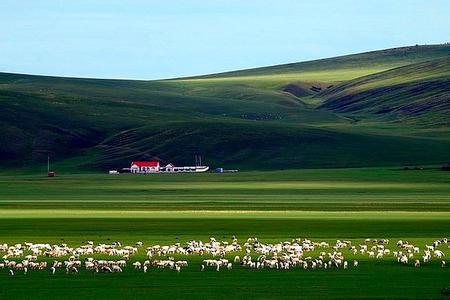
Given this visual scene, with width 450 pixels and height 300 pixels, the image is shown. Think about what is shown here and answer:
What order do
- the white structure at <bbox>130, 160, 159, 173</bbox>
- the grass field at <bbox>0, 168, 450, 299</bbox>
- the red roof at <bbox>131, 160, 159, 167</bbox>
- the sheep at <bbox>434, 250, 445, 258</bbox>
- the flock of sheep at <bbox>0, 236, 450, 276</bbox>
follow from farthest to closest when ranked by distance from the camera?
1. the red roof at <bbox>131, 160, 159, 167</bbox>
2. the white structure at <bbox>130, 160, 159, 173</bbox>
3. the sheep at <bbox>434, 250, 445, 258</bbox>
4. the flock of sheep at <bbox>0, 236, 450, 276</bbox>
5. the grass field at <bbox>0, 168, 450, 299</bbox>

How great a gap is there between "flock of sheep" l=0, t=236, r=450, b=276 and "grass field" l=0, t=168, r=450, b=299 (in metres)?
0.51

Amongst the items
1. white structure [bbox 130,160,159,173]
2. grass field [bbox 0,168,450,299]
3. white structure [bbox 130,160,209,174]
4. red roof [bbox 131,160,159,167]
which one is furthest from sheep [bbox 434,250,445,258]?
red roof [bbox 131,160,159,167]

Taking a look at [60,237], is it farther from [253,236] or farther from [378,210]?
[378,210]

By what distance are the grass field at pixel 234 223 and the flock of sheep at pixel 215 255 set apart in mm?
511

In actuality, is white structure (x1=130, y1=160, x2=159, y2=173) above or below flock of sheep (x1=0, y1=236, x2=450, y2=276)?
below

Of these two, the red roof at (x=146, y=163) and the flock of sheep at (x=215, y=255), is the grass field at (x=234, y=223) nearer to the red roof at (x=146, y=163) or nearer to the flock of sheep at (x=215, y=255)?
the flock of sheep at (x=215, y=255)

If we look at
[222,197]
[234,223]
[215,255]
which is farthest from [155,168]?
[215,255]

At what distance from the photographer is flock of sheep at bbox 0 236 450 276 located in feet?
115

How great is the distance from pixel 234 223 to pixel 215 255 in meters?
15.7

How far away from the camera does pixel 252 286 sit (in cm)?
3141

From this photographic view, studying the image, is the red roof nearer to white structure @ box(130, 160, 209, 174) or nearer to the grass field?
white structure @ box(130, 160, 209, 174)

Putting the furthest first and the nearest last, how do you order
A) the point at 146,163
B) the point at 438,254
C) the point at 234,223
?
the point at 146,163, the point at 234,223, the point at 438,254

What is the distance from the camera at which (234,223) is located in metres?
53.8

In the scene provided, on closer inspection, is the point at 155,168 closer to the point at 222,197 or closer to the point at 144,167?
the point at 144,167
